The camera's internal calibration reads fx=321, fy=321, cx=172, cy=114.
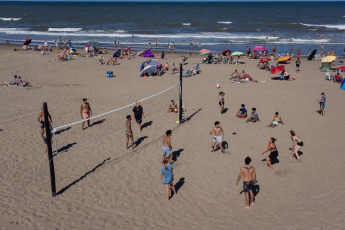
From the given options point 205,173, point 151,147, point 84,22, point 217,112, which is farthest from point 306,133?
point 84,22

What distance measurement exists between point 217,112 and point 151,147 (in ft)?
15.3

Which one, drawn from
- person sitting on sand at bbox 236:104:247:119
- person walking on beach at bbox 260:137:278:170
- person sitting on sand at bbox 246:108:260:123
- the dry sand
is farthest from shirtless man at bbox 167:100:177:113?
person walking on beach at bbox 260:137:278:170

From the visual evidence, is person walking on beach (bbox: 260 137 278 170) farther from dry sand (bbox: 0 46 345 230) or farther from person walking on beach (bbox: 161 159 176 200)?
person walking on beach (bbox: 161 159 176 200)

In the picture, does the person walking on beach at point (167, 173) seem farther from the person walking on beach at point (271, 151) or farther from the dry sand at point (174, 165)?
the person walking on beach at point (271, 151)

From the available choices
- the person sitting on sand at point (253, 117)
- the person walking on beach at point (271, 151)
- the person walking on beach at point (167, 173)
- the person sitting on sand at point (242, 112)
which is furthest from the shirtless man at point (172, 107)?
the person walking on beach at point (167, 173)

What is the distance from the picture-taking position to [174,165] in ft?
32.1

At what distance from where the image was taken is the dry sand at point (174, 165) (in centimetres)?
Answer: 730

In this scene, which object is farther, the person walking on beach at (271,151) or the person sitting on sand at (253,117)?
the person sitting on sand at (253,117)

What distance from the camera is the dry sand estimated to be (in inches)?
287

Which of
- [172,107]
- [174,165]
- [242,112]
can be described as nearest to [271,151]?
[174,165]

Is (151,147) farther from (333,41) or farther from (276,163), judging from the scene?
(333,41)

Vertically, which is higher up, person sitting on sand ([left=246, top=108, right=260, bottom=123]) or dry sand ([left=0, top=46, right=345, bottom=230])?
person sitting on sand ([left=246, top=108, right=260, bottom=123])

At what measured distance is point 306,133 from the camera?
476 inches

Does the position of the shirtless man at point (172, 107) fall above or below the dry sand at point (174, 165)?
above
